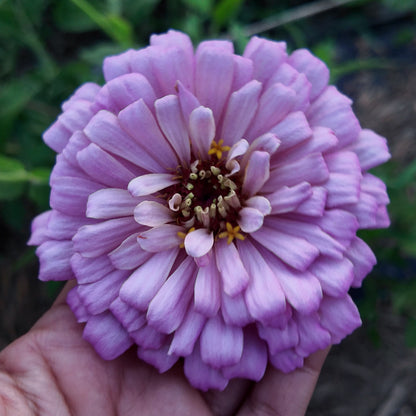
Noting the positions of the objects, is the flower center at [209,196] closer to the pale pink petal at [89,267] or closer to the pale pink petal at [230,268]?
the pale pink petal at [230,268]

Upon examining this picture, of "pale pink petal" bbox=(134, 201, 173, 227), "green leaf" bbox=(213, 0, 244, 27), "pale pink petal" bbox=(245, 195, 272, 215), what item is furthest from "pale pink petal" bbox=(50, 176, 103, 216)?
"green leaf" bbox=(213, 0, 244, 27)

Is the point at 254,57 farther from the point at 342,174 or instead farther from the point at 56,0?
the point at 56,0

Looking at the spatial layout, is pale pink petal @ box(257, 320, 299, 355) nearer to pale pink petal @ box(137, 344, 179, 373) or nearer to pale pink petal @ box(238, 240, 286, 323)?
pale pink petal @ box(238, 240, 286, 323)

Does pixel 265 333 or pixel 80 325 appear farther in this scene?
pixel 80 325

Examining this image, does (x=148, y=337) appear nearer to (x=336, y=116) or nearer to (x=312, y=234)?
(x=312, y=234)

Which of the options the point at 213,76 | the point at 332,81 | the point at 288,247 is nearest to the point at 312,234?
the point at 288,247

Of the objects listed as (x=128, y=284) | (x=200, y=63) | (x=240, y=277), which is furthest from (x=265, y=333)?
(x=200, y=63)
